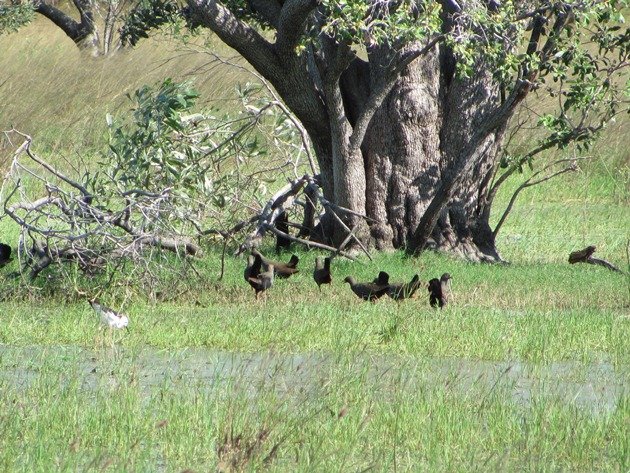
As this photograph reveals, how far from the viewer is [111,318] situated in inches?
292

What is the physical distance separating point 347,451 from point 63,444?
1165 mm

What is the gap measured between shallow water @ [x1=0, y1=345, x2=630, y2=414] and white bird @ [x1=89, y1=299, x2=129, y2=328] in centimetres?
47

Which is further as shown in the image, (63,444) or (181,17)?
(181,17)

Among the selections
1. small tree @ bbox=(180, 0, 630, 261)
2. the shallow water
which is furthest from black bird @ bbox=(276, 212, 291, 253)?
the shallow water

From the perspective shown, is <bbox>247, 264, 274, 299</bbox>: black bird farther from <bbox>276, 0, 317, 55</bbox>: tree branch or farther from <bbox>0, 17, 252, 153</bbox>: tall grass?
<bbox>0, 17, 252, 153</bbox>: tall grass

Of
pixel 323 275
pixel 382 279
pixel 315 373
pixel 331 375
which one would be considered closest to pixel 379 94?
pixel 323 275

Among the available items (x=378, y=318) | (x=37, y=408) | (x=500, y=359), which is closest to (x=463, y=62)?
(x=378, y=318)

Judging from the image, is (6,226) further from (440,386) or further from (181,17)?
(440,386)

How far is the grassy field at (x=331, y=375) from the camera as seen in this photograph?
463cm

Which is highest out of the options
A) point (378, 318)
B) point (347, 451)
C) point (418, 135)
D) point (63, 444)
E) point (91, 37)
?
point (91, 37)

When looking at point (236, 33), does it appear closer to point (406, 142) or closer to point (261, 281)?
point (406, 142)

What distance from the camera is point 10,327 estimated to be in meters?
7.41

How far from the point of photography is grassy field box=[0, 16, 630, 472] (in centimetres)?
463

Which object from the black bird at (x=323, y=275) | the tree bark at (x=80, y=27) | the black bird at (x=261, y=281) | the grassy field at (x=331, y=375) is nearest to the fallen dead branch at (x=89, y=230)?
the grassy field at (x=331, y=375)
